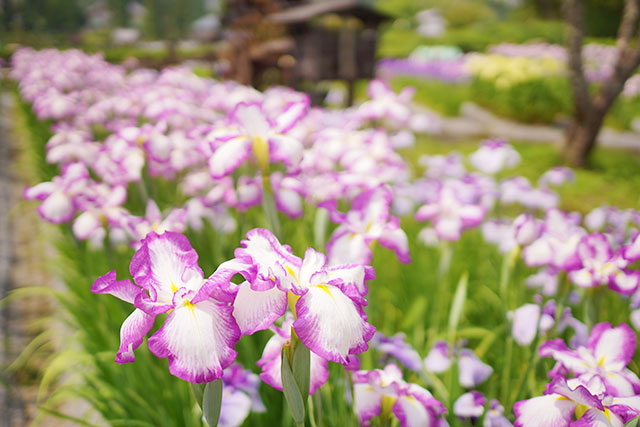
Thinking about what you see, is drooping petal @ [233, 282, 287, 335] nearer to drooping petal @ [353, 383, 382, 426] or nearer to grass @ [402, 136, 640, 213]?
drooping petal @ [353, 383, 382, 426]

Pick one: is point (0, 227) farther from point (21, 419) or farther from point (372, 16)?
point (372, 16)

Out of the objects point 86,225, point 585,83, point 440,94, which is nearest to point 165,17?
point 440,94

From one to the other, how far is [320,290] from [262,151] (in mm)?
661

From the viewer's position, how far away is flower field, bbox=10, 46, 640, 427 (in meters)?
0.75

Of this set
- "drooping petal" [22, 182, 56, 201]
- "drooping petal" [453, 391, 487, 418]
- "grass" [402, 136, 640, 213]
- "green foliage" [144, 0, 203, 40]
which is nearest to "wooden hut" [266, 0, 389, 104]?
"grass" [402, 136, 640, 213]

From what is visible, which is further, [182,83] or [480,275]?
[182,83]

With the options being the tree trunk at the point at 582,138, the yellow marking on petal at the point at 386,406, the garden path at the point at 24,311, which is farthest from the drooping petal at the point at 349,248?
the tree trunk at the point at 582,138

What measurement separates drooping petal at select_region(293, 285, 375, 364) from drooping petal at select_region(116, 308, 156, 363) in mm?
244

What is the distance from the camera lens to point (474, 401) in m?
1.17

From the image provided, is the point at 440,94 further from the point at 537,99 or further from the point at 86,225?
the point at 86,225

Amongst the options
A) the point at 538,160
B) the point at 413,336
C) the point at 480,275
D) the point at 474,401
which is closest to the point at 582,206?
the point at 538,160

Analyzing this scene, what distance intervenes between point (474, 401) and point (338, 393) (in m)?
0.35

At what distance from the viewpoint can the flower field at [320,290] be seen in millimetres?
748

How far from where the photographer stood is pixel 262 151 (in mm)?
1318
